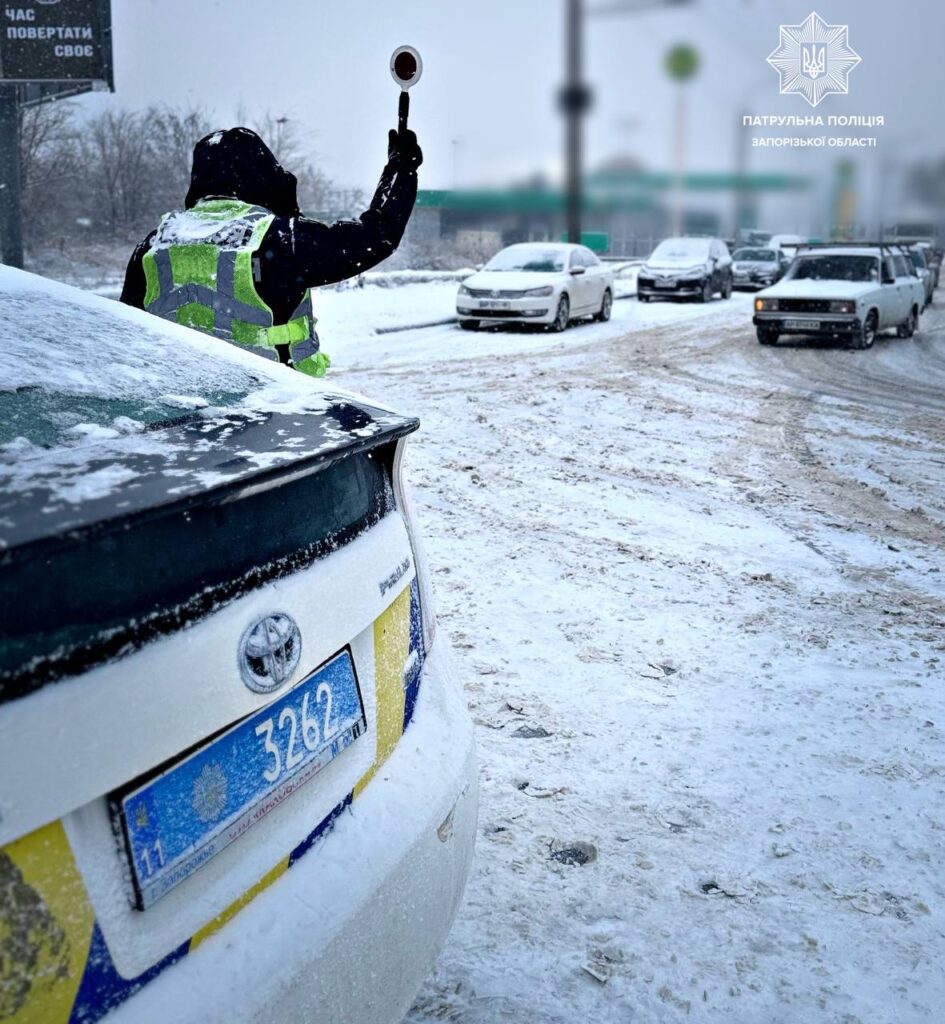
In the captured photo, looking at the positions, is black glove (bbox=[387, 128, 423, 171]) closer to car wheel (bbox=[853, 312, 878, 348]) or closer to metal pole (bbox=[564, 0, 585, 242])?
car wheel (bbox=[853, 312, 878, 348])

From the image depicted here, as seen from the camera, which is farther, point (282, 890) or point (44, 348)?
point (44, 348)

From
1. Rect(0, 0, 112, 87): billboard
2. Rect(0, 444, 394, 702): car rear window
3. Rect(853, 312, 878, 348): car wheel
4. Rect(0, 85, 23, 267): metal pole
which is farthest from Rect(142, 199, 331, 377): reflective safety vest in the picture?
Rect(853, 312, 878, 348): car wheel

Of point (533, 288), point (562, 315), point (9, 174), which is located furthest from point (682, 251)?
point (9, 174)

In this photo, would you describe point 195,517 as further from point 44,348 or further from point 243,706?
point 44,348

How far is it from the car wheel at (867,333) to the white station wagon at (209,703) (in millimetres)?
14870

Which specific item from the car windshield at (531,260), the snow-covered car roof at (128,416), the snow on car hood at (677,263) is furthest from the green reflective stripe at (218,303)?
the snow on car hood at (677,263)

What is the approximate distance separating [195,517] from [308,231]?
2.28 metres

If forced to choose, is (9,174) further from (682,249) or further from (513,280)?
(682,249)

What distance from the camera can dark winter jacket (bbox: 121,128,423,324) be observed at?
3.55 m

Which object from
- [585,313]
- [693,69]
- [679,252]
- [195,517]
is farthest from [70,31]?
[693,69]

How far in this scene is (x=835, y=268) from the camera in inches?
663

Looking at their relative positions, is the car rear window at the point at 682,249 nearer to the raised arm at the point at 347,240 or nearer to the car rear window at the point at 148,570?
the raised arm at the point at 347,240

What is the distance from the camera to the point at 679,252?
26.3 m

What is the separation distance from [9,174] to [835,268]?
12127mm
